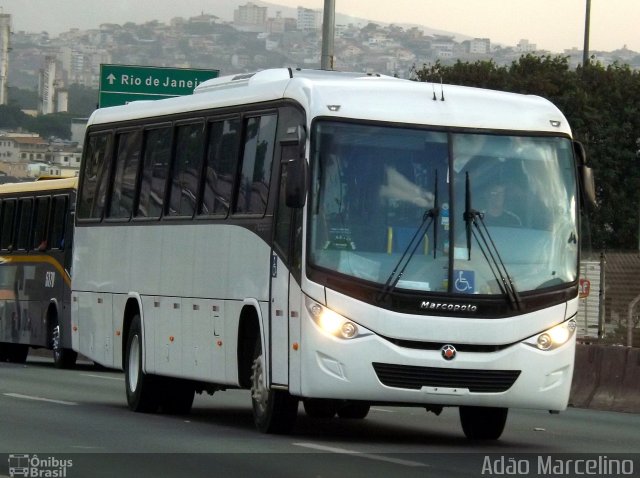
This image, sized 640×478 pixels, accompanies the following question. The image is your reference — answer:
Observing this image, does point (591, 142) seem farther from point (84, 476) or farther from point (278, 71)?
point (84, 476)

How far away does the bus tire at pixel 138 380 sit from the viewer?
18750mm

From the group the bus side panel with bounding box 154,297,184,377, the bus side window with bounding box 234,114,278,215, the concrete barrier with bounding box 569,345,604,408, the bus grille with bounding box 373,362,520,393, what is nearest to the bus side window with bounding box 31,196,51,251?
the concrete barrier with bounding box 569,345,604,408

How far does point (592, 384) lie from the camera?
2239 cm

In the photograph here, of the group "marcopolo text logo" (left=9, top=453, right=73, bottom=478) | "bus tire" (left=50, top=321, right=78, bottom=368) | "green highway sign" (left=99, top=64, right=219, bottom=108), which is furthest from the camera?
"green highway sign" (left=99, top=64, right=219, bottom=108)

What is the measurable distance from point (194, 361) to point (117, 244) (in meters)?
3.06

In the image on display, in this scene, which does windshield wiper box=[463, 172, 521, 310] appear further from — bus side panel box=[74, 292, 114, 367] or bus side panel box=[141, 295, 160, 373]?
bus side panel box=[74, 292, 114, 367]

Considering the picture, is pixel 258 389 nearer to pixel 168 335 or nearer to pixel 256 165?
pixel 256 165

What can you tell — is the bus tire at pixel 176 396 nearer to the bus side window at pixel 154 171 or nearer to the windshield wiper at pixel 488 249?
the bus side window at pixel 154 171

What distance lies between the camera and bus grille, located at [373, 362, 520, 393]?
1424 centimetres

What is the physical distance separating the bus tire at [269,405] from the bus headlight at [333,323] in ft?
3.20

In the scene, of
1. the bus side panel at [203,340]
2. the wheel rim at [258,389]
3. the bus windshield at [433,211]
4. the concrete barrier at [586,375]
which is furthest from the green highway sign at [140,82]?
the bus windshield at [433,211]

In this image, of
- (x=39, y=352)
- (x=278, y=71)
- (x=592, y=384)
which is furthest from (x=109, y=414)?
(x=39, y=352)

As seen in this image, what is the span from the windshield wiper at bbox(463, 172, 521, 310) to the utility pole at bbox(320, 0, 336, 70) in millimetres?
13911

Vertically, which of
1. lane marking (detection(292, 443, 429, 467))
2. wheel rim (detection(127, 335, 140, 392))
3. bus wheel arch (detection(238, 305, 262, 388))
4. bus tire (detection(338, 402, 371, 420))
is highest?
bus wheel arch (detection(238, 305, 262, 388))
